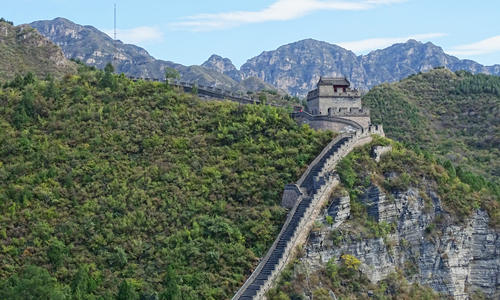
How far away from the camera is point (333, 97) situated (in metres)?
69.9

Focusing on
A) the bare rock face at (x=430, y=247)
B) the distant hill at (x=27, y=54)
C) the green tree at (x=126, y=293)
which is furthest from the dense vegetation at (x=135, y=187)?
the distant hill at (x=27, y=54)

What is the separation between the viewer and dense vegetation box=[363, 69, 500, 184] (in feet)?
327

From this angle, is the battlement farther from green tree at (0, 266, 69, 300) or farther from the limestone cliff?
green tree at (0, 266, 69, 300)

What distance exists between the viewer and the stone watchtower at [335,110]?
6794 centimetres

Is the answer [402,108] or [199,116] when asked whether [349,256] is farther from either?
[402,108]

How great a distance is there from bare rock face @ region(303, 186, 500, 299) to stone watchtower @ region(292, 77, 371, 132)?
9.41m

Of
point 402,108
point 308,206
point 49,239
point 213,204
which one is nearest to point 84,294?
point 49,239

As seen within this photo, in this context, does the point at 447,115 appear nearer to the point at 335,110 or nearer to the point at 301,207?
the point at 335,110

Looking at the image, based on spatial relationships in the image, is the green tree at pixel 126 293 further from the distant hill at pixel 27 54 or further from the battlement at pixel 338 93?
the distant hill at pixel 27 54

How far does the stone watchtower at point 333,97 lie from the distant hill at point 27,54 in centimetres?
4460

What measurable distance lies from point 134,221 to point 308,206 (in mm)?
12889

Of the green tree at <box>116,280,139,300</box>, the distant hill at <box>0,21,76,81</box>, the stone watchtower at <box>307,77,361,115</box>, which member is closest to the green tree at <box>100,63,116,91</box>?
the stone watchtower at <box>307,77,361,115</box>

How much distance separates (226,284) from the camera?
5119 cm

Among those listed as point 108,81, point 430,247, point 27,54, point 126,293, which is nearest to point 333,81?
point 430,247
